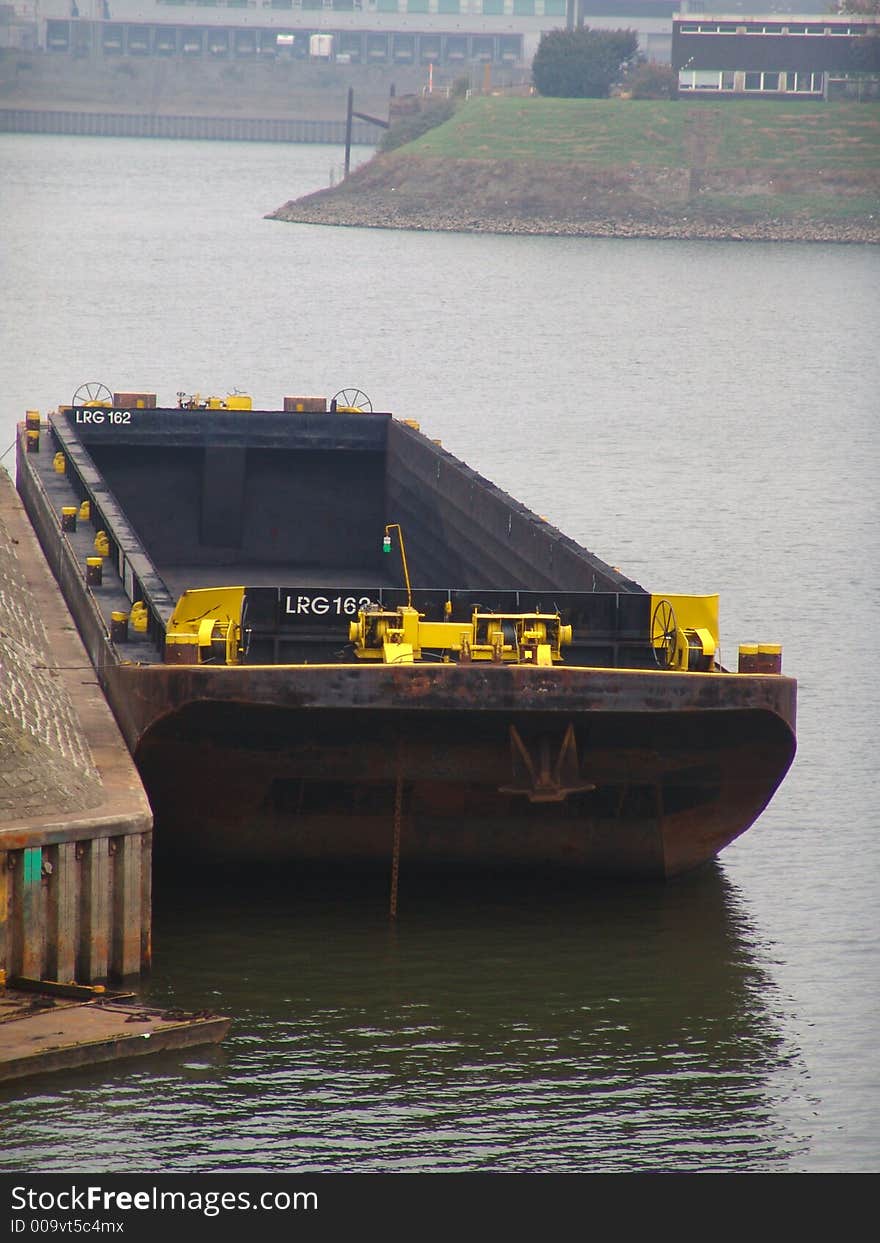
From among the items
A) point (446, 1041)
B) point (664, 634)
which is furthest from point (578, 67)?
point (446, 1041)

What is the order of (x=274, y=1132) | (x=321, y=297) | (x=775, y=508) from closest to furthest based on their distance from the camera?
(x=274, y=1132) < (x=775, y=508) < (x=321, y=297)

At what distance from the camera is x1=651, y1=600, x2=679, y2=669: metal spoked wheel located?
→ 75.3 feet

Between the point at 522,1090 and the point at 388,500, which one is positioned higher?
the point at 388,500

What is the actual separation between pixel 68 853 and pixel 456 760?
13.9ft

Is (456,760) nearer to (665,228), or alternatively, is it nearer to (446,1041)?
(446,1041)

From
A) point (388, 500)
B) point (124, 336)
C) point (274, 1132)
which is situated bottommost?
point (274, 1132)

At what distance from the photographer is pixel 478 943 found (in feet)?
72.2

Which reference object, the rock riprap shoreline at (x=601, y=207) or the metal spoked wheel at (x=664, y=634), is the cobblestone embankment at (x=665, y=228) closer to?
the rock riprap shoreline at (x=601, y=207)

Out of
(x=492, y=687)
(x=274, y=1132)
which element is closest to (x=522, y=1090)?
(x=274, y=1132)

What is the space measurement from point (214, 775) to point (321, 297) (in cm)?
9441

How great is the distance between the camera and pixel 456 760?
21.8m

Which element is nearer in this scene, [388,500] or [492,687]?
[492,687]

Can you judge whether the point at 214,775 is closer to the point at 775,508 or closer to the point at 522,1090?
the point at 522,1090

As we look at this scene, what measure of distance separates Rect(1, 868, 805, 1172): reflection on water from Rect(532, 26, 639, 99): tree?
548 ft
